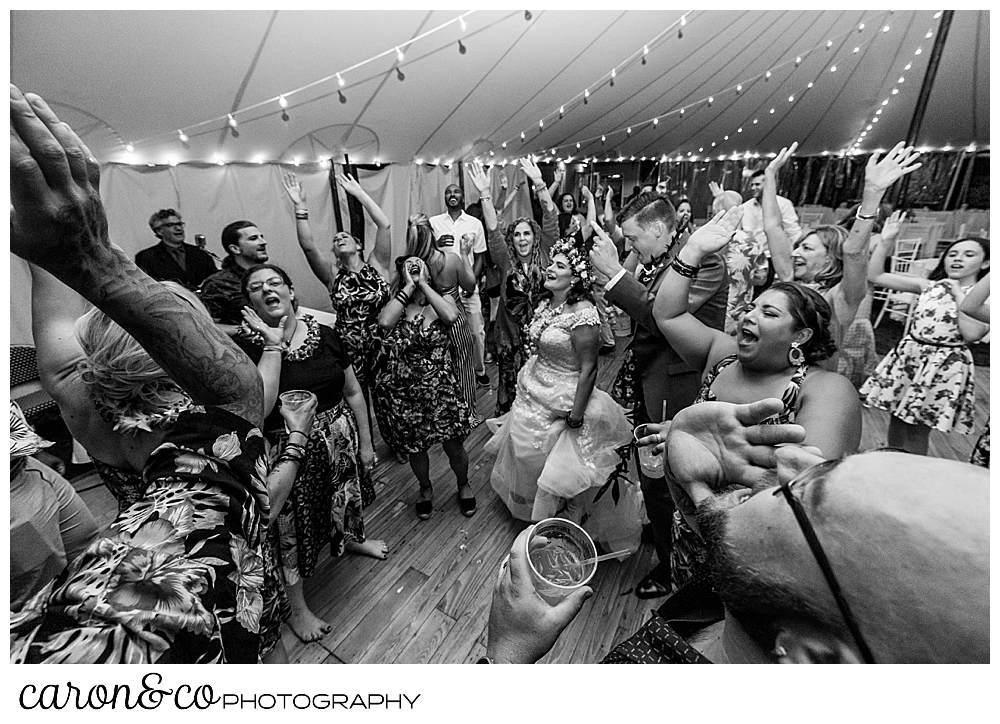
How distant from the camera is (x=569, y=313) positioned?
1479mm

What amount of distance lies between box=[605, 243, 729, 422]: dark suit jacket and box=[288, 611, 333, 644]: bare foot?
3.97ft

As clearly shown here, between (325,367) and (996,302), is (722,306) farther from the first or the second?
(325,367)

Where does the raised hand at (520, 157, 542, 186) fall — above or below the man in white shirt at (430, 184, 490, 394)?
above

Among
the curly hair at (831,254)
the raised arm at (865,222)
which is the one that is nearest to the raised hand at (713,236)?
the raised arm at (865,222)

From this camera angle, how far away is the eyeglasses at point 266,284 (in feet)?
3.61

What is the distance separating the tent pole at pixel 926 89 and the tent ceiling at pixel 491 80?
0.07ft

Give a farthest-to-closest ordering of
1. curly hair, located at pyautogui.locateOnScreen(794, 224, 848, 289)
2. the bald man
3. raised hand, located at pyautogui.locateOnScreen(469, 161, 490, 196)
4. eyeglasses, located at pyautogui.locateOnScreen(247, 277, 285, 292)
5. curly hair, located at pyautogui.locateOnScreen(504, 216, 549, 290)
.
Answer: curly hair, located at pyautogui.locateOnScreen(504, 216, 549, 290)
raised hand, located at pyautogui.locateOnScreen(469, 161, 490, 196)
curly hair, located at pyautogui.locateOnScreen(794, 224, 848, 289)
eyeglasses, located at pyautogui.locateOnScreen(247, 277, 285, 292)
the bald man

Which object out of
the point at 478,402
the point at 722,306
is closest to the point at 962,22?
the point at 722,306

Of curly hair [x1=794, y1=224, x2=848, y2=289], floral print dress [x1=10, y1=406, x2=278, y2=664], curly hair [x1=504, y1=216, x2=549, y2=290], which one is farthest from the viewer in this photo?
curly hair [x1=504, y1=216, x2=549, y2=290]

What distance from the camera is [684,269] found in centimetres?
92

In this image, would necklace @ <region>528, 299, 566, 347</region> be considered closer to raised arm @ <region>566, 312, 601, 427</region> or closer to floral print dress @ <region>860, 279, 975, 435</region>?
raised arm @ <region>566, 312, 601, 427</region>

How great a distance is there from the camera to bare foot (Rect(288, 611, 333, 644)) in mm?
1229

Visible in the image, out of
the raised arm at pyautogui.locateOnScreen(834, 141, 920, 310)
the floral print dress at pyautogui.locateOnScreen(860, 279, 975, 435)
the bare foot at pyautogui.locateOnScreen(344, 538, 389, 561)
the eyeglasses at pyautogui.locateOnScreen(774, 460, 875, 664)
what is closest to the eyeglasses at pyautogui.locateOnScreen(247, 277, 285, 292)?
the bare foot at pyautogui.locateOnScreen(344, 538, 389, 561)
